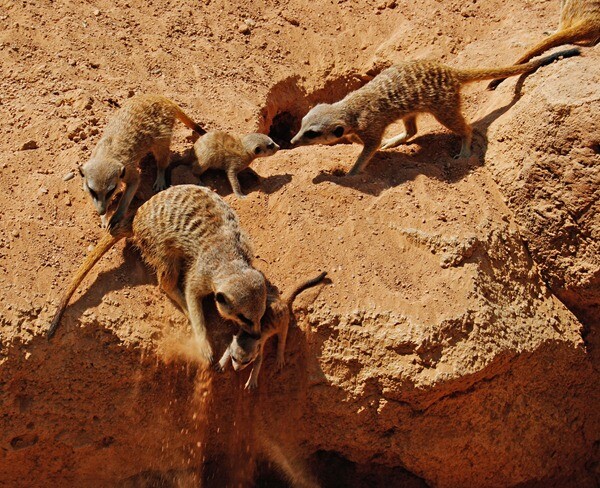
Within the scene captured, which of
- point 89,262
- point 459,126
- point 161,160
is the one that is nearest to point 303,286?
point 89,262

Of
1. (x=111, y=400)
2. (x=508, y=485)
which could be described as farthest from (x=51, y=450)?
(x=508, y=485)

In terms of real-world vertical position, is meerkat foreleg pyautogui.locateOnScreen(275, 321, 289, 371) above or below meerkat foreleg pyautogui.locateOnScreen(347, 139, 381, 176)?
below

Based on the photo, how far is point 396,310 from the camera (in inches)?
142

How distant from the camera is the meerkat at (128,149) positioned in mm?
3666

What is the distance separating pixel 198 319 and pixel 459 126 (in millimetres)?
2033

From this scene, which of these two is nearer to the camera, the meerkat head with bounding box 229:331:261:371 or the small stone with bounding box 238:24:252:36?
the meerkat head with bounding box 229:331:261:371

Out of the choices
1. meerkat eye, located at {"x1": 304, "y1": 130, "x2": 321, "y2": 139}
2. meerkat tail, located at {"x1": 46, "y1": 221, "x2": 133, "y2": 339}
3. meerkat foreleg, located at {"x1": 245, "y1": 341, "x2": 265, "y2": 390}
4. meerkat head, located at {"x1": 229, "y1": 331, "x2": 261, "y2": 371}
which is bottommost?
meerkat foreleg, located at {"x1": 245, "y1": 341, "x2": 265, "y2": 390}

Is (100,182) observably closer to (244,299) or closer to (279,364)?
(244,299)

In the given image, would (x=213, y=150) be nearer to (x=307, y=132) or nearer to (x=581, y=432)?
(x=307, y=132)

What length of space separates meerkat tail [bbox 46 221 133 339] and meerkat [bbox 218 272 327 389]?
83 centimetres

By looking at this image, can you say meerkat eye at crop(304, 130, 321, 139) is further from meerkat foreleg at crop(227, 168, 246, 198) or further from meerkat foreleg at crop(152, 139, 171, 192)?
meerkat foreleg at crop(152, 139, 171, 192)

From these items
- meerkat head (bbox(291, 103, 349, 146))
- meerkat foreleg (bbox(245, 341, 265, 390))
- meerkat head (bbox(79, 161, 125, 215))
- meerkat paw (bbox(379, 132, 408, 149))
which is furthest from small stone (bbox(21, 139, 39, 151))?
meerkat paw (bbox(379, 132, 408, 149))

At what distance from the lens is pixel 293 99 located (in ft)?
17.3

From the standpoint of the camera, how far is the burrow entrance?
202 inches
